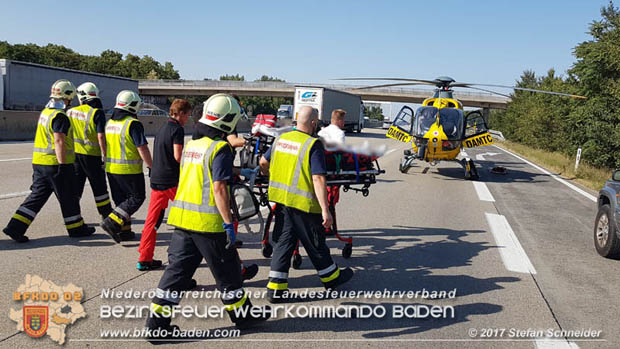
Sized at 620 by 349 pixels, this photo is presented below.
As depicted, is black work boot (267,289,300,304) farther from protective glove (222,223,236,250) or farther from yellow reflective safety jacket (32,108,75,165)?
yellow reflective safety jacket (32,108,75,165)

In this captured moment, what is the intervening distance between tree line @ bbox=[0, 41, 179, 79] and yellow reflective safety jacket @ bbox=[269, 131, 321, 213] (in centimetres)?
9397

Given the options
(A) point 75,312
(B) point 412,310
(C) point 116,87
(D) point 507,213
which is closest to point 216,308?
(A) point 75,312

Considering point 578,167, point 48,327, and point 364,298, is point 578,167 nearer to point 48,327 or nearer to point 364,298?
point 364,298

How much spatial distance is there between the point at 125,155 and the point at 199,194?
277 cm

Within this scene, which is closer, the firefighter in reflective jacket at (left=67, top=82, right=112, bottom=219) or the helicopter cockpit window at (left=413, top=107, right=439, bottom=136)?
the firefighter in reflective jacket at (left=67, top=82, right=112, bottom=219)

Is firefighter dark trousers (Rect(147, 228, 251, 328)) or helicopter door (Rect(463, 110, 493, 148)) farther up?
helicopter door (Rect(463, 110, 493, 148))

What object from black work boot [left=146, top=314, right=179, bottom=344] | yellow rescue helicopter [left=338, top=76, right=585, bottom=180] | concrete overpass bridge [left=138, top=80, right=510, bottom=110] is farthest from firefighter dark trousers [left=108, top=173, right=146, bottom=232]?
concrete overpass bridge [left=138, top=80, right=510, bottom=110]

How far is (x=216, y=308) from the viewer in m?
4.73

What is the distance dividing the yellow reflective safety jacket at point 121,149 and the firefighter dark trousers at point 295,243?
249cm

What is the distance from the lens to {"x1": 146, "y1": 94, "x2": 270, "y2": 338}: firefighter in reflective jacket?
3930 mm

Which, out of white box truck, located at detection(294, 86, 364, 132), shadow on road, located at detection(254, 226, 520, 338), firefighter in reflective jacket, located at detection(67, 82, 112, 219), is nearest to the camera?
shadow on road, located at detection(254, 226, 520, 338)

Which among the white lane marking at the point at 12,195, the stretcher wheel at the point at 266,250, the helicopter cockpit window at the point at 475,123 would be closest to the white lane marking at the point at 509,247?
the stretcher wheel at the point at 266,250

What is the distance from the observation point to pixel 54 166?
6574mm

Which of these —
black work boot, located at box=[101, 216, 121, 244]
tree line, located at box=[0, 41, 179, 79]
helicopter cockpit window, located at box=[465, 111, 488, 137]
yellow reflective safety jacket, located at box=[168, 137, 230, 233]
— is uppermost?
tree line, located at box=[0, 41, 179, 79]
